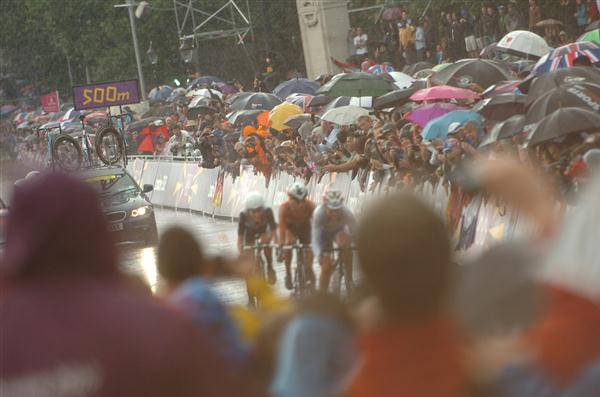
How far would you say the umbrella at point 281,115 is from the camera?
86.6ft

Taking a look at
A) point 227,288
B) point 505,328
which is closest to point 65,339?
point 505,328

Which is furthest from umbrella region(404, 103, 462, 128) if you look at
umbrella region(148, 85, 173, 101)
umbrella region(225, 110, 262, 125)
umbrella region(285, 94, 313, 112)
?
umbrella region(148, 85, 173, 101)

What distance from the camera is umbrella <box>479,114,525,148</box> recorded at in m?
15.6

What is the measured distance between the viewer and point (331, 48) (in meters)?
43.4

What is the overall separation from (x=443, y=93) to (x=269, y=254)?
24.5ft

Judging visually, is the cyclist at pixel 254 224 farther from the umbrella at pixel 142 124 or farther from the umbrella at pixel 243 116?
the umbrella at pixel 142 124

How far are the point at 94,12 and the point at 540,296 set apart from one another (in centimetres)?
7010

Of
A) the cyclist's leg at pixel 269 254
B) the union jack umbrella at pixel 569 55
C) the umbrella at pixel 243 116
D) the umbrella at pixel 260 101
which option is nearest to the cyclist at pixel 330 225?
the cyclist's leg at pixel 269 254

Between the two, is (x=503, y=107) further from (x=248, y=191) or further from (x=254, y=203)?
(x=248, y=191)

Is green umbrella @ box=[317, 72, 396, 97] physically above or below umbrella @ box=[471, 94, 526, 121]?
above

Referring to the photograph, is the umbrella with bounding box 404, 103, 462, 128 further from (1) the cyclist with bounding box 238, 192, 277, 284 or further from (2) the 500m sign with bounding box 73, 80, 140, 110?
(2) the 500m sign with bounding box 73, 80, 140, 110

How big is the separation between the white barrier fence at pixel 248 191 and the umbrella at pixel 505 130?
71cm

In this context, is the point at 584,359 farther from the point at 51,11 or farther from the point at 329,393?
the point at 51,11

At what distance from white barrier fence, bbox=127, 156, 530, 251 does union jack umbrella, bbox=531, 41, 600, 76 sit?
9.81ft
